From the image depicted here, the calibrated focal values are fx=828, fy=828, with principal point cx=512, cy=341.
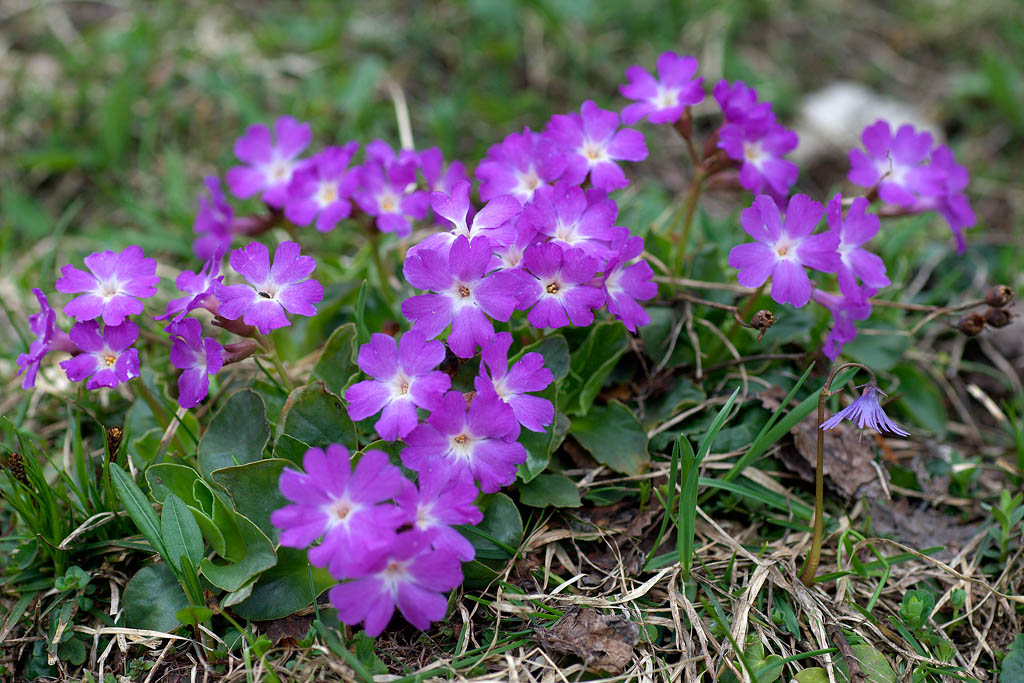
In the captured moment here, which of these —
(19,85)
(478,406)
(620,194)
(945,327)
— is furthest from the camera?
(19,85)

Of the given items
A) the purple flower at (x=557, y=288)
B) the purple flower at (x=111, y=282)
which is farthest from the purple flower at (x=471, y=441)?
the purple flower at (x=111, y=282)

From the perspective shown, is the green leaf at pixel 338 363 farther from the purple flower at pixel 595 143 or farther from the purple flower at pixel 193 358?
the purple flower at pixel 595 143

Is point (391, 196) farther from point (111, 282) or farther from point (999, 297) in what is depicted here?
point (999, 297)

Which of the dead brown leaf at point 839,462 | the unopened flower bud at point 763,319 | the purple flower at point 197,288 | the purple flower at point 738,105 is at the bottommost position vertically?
the dead brown leaf at point 839,462

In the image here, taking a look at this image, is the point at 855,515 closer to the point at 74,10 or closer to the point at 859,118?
the point at 859,118

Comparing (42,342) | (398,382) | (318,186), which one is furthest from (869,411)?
(42,342)

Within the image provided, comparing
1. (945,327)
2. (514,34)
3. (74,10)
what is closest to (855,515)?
(945,327)
